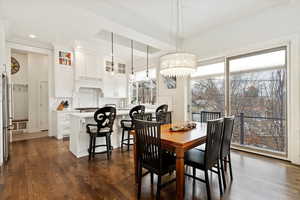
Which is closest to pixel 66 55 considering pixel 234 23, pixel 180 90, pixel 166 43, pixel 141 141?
pixel 166 43

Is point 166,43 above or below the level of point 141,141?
above

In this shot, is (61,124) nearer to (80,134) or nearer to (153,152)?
(80,134)

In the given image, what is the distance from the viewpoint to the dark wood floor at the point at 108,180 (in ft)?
6.39

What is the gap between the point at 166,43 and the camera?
4094 millimetres

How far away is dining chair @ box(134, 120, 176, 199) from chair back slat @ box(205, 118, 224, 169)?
0.42m

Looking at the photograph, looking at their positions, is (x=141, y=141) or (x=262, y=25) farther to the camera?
(x=262, y=25)

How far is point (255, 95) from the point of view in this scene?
343 cm

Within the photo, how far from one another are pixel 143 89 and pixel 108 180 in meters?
4.25

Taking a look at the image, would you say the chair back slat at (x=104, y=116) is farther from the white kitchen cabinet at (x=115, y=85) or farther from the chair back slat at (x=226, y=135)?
the white kitchen cabinet at (x=115, y=85)

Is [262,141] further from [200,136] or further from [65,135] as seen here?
[65,135]

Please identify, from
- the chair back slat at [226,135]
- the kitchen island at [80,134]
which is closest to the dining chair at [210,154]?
the chair back slat at [226,135]

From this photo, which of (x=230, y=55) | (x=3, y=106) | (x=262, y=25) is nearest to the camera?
(x=3, y=106)

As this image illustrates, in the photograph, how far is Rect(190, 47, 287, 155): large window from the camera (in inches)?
122

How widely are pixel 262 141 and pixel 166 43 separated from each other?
127 inches
